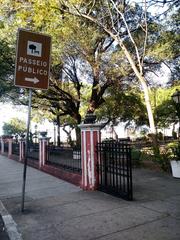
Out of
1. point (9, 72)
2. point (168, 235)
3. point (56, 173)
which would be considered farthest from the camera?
point (9, 72)

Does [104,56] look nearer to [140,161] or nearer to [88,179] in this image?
[140,161]

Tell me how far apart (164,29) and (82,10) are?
3964 millimetres

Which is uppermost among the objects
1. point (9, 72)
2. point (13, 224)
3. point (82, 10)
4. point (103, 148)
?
point (82, 10)

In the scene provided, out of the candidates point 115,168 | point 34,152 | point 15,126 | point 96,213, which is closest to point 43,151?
point 34,152

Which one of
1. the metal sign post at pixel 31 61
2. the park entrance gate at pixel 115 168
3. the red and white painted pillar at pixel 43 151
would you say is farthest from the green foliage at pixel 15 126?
the metal sign post at pixel 31 61

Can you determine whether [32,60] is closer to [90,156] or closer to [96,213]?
[90,156]

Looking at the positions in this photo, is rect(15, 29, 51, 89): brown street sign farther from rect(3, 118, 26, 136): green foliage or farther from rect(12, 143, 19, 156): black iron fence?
rect(3, 118, 26, 136): green foliage

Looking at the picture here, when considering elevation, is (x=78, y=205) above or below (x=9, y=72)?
below

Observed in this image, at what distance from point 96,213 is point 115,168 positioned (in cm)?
168

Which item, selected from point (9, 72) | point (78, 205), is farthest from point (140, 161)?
point (9, 72)

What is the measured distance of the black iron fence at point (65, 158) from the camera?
879cm

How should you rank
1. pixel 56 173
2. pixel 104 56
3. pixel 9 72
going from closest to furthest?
pixel 56 173, pixel 104 56, pixel 9 72

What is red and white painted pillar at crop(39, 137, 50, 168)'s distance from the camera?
12.5 meters

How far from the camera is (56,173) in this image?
10.7m
